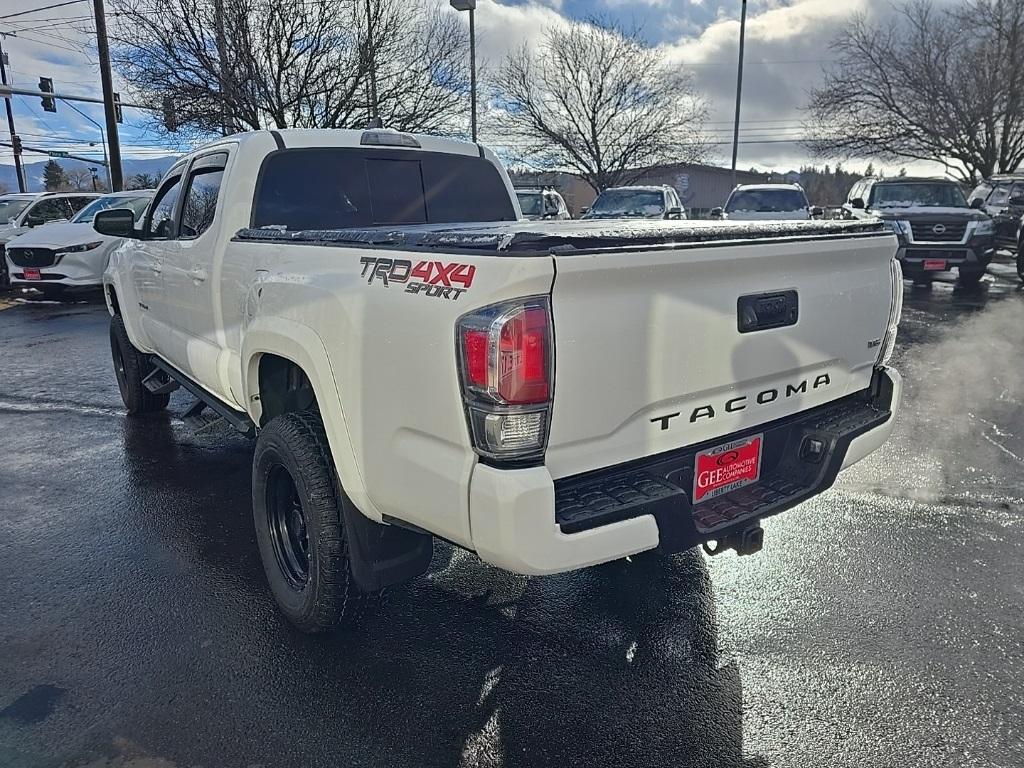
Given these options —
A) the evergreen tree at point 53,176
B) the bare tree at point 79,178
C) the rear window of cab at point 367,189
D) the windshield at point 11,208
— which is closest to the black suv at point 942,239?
the rear window of cab at point 367,189

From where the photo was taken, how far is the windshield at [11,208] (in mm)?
15711

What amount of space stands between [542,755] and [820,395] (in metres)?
1.77

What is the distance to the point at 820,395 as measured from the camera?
9.89ft

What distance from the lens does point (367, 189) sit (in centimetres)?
422

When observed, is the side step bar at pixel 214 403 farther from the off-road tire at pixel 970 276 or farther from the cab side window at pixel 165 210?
the off-road tire at pixel 970 276

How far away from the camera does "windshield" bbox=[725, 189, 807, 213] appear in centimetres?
1506

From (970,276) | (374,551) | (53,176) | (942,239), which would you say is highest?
(53,176)

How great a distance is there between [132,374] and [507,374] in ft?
17.3

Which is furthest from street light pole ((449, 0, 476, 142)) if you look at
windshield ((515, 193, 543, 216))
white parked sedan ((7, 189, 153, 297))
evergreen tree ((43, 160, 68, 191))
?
evergreen tree ((43, 160, 68, 191))

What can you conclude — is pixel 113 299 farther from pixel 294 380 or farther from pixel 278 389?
pixel 294 380

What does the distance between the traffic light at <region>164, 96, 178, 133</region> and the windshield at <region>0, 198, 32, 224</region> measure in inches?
158

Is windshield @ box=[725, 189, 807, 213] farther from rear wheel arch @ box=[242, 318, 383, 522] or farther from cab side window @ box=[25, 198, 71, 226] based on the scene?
cab side window @ box=[25, 198, 71, 226]

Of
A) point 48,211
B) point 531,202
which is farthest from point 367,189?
point 48,211

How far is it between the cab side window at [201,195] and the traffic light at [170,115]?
15.6m
